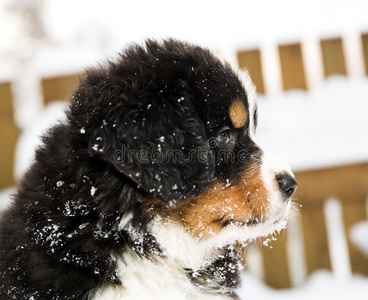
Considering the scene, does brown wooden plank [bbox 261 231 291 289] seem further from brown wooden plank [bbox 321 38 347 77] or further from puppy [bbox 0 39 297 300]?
puppy [bbox 0 39 297 300]

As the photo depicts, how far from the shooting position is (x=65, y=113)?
265cm

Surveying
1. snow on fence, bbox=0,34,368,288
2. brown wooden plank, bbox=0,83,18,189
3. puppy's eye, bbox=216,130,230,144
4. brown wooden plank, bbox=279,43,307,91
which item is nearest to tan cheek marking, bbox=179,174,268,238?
puppy's eye, bbox=216,130,230,144

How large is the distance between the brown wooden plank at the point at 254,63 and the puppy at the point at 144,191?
11.5ft

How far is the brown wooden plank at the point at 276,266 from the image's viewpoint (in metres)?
5.82

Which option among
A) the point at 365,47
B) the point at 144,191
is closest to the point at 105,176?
the point at 144,191

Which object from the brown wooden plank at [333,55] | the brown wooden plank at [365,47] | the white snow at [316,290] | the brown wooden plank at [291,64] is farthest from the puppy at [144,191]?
the brown wooden plank at [365,47]

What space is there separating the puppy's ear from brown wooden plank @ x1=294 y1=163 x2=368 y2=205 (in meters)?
3.33

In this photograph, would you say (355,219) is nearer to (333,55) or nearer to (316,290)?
(316,290)

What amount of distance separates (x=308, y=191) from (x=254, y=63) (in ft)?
5.75

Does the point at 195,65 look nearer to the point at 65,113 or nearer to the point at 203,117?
the point at 203,117

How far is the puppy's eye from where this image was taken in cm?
263

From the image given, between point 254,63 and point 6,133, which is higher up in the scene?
point 254,63

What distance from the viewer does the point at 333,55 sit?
253 inches

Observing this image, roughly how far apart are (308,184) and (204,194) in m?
3.33
